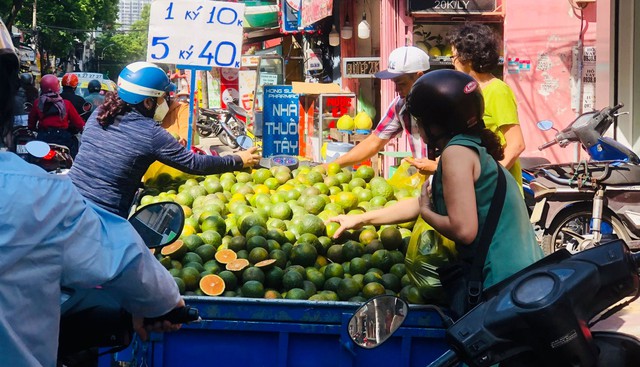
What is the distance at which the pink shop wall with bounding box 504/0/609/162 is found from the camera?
14117mm

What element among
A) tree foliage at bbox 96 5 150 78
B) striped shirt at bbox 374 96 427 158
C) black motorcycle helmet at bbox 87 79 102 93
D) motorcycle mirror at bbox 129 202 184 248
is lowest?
motorcycle mirror at bbox 129 202 184 248

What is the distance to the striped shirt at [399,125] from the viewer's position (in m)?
5.86

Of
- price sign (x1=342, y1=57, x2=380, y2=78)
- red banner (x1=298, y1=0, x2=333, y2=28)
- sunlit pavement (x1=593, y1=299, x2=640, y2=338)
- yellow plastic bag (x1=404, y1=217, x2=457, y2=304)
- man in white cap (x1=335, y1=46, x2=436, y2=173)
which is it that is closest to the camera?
yellow plastic bag (x1=404, y1=217, x2=457, y2=304)

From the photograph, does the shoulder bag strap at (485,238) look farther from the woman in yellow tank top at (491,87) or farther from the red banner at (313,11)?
the red banner at (313,11)

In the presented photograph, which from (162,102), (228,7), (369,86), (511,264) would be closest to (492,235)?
(511,264)

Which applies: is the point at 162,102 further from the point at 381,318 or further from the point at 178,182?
the point at 381,318

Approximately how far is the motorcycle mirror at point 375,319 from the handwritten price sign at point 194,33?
6.78m

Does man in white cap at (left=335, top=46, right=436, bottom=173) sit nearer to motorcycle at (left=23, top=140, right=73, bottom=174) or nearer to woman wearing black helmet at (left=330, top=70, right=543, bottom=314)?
woman wearing black helmet at (left=330, top=70, right=543, bottom=314)

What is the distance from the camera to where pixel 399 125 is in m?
6.02

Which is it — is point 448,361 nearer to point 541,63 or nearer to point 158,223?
point 158,223

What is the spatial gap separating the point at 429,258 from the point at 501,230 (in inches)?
18.6

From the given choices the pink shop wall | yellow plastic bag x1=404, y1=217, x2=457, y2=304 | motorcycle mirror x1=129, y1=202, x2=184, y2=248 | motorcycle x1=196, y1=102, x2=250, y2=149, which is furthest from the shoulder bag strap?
motorcycle x1=196, y1=102, x2=250, y2=149

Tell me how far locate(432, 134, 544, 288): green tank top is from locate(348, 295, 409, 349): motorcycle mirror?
66cm

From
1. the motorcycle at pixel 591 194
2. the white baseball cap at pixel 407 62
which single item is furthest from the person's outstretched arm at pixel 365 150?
the motorcycle at pixel 591 194
